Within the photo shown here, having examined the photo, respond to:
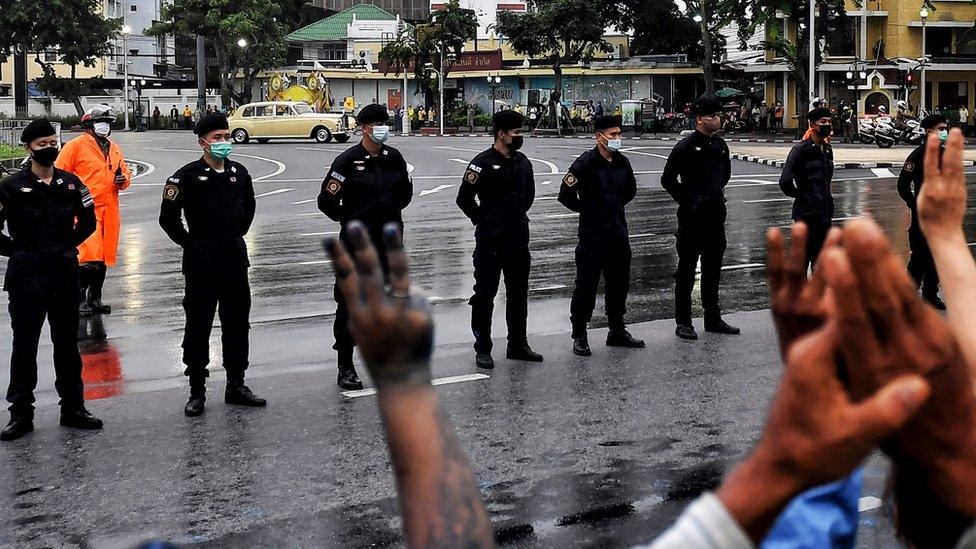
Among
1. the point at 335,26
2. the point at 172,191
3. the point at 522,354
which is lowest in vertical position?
the point at 522,354

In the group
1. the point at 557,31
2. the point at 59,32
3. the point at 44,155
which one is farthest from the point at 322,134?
the point at 44,155

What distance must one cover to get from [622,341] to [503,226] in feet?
4.41

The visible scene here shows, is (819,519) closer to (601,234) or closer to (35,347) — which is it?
(35,347)

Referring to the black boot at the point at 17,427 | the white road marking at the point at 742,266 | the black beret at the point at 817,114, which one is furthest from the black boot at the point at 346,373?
the white road marking at the point at 742,266

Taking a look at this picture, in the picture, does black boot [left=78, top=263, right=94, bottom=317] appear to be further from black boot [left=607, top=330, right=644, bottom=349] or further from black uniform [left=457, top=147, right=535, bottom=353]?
black boot [left=607, top=330, right=644, bottom=349]

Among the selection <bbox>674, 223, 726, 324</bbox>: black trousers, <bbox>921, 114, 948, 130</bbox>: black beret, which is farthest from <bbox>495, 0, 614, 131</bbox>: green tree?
<bbox>674, 223, 726, 324</bbox>: black trousers

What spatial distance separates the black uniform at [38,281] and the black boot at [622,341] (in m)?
4.12

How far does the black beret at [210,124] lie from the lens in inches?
331

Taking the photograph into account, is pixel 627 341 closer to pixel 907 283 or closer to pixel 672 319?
pixel 672 319

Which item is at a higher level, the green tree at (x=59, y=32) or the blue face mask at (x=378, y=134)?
the green tree at (x=59, y=32)

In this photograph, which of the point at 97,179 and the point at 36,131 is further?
the point at 97,179

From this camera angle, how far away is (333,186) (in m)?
8.97

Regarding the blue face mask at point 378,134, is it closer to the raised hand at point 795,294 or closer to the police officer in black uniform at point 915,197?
the police officer in black uniform at point 915,197

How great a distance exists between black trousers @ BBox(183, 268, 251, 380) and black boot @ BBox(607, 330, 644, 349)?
10.0ft
